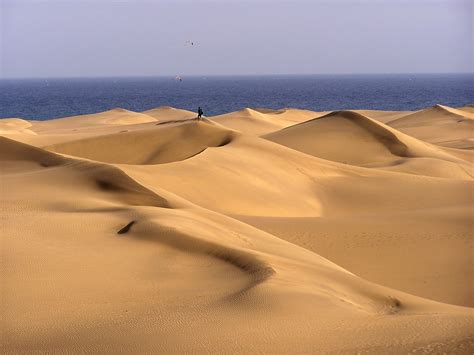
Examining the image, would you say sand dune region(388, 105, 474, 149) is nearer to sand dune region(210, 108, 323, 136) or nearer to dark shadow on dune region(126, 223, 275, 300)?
sand dune region(210, 108, 323, 136)

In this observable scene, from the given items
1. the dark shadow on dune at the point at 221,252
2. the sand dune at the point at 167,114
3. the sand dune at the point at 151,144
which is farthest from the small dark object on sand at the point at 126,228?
the sand dune at the point at 167,114

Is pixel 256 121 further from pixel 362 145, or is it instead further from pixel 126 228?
pixel 126 228

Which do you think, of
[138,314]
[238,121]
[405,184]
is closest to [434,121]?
[238,121]

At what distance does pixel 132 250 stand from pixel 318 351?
4251 millimetres

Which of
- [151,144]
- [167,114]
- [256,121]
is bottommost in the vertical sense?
[167,114]

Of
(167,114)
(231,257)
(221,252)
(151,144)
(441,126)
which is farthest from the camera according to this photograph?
(167,114)

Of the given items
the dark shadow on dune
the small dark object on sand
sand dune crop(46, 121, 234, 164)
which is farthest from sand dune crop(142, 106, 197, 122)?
the dark shadow on dune

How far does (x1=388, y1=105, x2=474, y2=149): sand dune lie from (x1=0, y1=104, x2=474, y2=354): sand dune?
61.7ft

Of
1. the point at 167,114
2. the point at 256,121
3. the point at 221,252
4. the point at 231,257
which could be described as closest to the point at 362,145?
the point at 256,121

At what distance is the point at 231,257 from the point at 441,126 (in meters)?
38.5

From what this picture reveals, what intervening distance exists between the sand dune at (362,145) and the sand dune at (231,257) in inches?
245

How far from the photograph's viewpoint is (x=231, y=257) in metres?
9.28

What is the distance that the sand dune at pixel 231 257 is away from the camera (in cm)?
655

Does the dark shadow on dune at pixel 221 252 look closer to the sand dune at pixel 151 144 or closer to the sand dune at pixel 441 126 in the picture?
the sand dune at pixel 151 144
